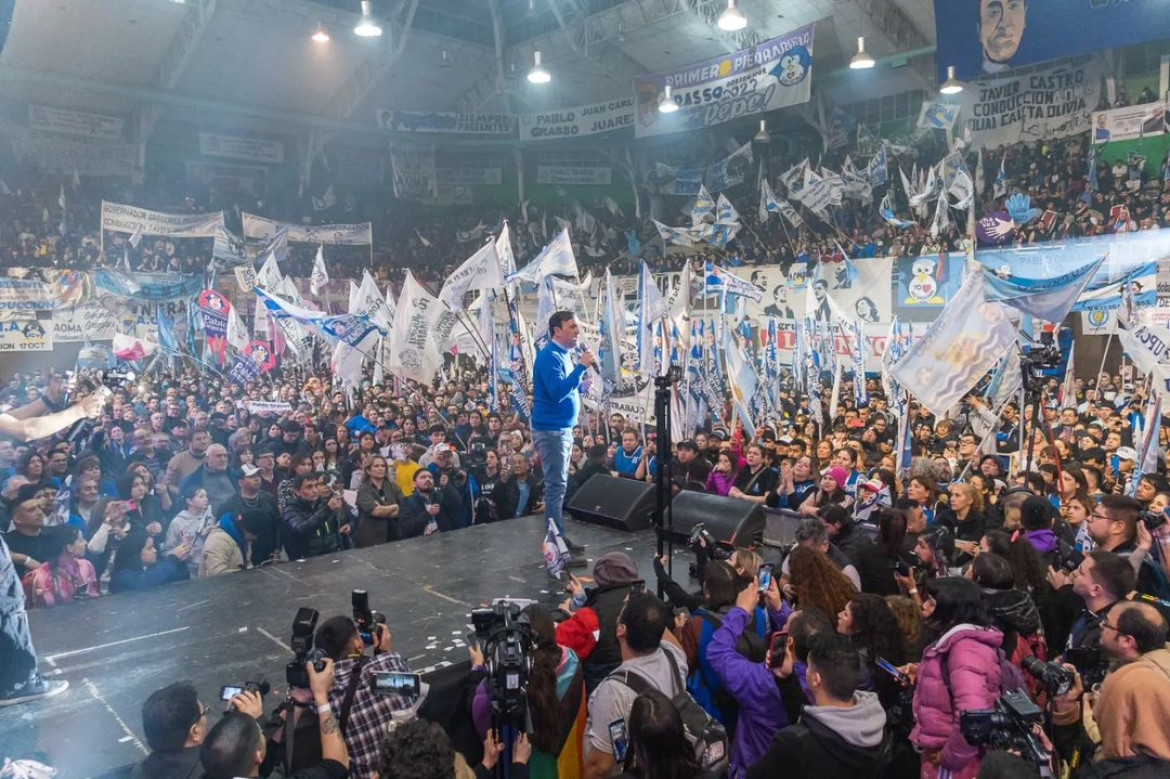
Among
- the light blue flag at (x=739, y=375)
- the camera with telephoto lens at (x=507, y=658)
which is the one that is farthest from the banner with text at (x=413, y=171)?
the camera with telephoto lens at (x=507, y=658)

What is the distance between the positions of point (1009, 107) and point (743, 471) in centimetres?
1532

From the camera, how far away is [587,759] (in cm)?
309

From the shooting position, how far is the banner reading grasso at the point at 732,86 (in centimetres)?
1939

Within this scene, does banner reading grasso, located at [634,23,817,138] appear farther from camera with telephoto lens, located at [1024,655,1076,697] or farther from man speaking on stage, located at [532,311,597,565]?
camera with telephoto lens, located at [1024,655,1076,697]

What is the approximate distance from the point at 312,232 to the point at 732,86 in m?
12.4

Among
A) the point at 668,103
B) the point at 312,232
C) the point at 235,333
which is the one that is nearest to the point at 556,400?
the point at 235,333

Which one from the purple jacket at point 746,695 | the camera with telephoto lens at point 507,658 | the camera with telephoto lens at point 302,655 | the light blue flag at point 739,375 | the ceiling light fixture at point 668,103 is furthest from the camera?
the ceiling light fixture at point 668,103

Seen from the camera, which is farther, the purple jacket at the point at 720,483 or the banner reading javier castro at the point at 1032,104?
the banner reading javier castro at the point at 1032,104

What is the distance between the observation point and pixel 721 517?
281 inches

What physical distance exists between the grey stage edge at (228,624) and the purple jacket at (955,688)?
2587 mm

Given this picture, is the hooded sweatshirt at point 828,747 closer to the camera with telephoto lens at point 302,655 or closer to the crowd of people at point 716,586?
the crowd of people at point 716,586

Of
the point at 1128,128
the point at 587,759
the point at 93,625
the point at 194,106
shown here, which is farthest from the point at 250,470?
the point at 194,106

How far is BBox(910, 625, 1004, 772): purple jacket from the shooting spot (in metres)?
3.18

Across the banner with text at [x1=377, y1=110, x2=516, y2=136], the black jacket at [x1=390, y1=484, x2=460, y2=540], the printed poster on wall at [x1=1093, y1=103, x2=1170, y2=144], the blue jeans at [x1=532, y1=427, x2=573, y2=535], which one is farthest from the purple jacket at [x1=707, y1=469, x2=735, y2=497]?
the banner with text at [x1=377, y1=110, x2=516, y2=136]
